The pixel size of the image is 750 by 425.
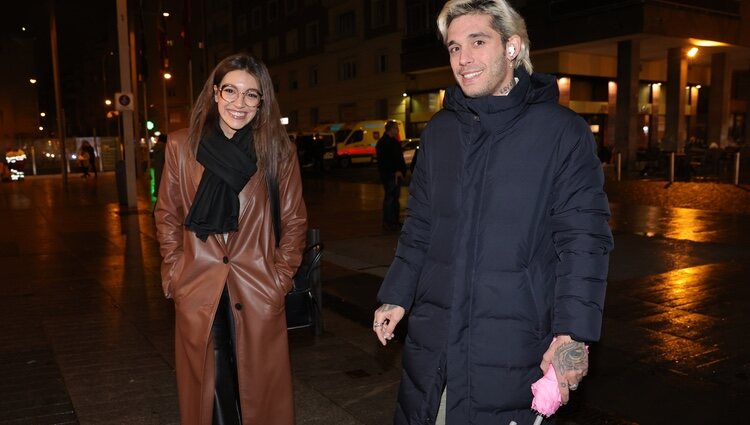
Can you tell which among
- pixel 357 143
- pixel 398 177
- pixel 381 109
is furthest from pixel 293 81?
pixel 398 177

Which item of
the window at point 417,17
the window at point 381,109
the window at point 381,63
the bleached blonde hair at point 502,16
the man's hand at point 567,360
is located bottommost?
the man's hand at point 567,360

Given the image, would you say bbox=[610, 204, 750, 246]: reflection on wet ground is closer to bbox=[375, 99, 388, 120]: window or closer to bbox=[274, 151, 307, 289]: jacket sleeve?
bbox=[274, 151, 307, 289]: jacket sleeve

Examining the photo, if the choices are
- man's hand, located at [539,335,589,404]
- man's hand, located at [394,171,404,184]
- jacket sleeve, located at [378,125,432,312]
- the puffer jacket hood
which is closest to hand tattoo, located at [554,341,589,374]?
man's hand, located at [539,335,589,404]

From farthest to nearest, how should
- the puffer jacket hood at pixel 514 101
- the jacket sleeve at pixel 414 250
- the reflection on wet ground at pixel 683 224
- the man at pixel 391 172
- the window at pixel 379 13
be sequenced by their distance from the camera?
the window at pixel 379 13 < the man at pixel 391 172 < the reflection on wet ground at pixel 683 224 < the jacket sleeve at pixel 414 250 < the puffer jacket hood at pixel 514 101

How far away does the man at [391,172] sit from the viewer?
11609 mm

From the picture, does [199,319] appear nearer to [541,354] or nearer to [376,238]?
[541,354]

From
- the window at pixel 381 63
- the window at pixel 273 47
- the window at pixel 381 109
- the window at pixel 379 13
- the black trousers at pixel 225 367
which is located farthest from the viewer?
the window at pixel 273 47

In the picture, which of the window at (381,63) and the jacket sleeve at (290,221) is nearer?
the jacket sleeve at (290,221)

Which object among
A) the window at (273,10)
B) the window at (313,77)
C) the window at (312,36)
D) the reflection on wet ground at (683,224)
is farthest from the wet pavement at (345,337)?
the window at (273,10)

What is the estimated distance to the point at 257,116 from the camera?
322 centimetres

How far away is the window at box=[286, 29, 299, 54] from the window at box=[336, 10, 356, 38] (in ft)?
20.5

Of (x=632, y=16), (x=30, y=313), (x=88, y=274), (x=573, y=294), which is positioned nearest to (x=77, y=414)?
(x=30, y=313)

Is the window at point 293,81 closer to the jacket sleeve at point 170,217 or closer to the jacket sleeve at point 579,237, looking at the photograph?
the jacket sleeve at point 170,217

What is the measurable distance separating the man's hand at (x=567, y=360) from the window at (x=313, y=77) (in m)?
48.0
